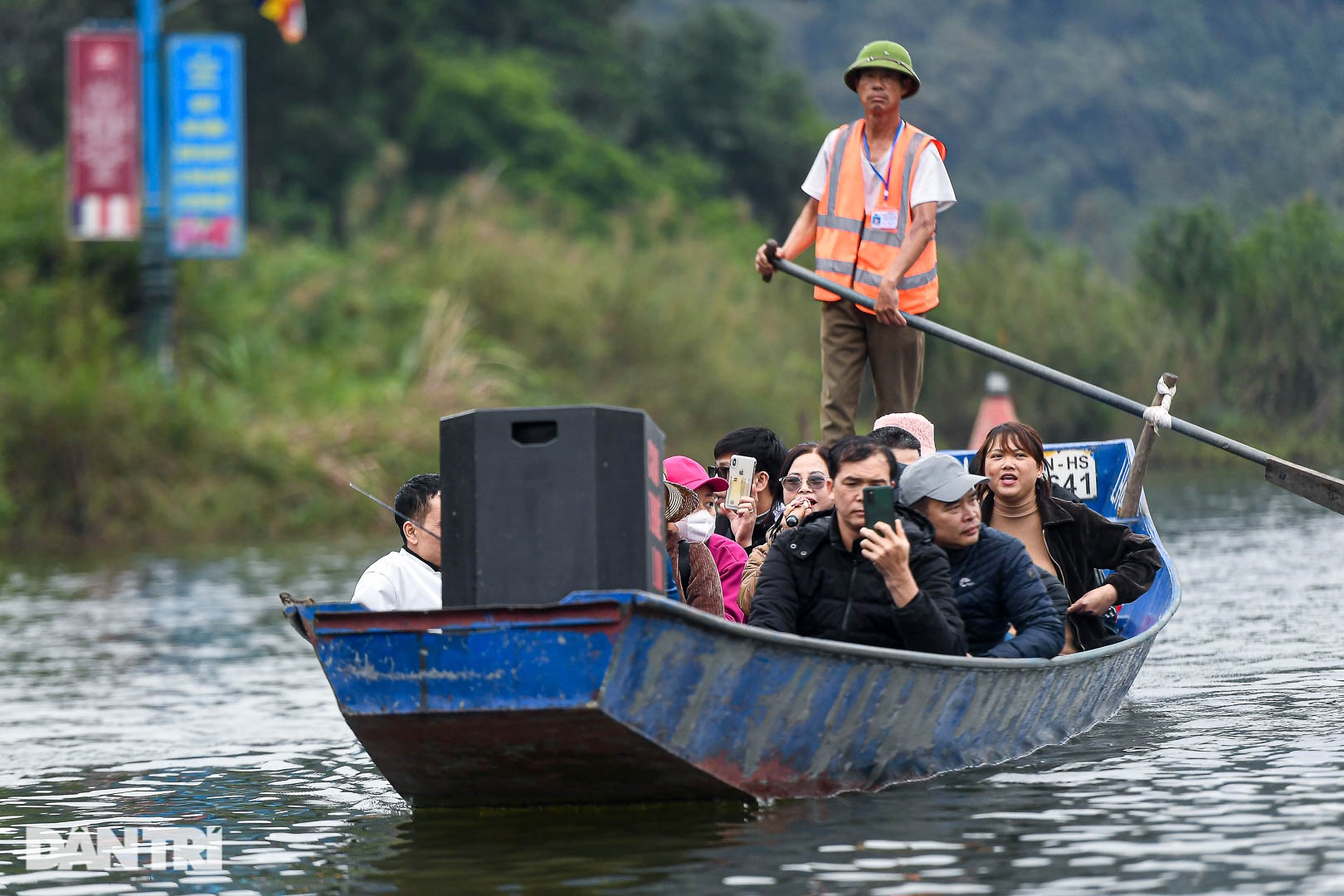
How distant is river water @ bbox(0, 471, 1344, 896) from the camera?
666 cm

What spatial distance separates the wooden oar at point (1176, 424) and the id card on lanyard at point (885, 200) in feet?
1.26

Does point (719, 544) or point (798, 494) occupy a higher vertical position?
point (798, 494)

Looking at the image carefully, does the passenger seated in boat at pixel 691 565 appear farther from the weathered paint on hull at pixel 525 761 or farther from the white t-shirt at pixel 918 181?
the white t-shirt at pixel 918 181

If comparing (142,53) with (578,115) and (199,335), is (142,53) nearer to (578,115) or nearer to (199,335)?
(199,335)

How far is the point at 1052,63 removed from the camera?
6262 centimetres

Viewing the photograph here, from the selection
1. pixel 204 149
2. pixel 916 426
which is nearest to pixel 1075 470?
pixel 916 426

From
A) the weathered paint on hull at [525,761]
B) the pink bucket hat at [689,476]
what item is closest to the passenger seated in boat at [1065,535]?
the pink bucket hat at [689,476]

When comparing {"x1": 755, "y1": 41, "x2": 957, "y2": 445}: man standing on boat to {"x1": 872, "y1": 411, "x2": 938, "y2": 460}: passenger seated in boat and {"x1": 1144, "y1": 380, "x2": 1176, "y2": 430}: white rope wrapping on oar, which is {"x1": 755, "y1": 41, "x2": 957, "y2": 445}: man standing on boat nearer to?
{"x1": 872, "y1": 411, "x2": 938, "y2": 460}: passenger seated in boat

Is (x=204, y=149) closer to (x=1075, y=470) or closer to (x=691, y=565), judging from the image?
(x=1075, y=470)

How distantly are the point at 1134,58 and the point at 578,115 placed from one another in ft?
53.1

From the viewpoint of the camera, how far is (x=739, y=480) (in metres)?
9.15

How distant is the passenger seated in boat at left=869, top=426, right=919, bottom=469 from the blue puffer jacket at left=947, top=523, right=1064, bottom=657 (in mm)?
534

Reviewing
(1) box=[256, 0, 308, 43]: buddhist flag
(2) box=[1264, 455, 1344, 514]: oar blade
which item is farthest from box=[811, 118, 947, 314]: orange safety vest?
(1) box=[256, 0, 308, 43]: buddhist flag

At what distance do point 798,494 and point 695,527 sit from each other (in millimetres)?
848
